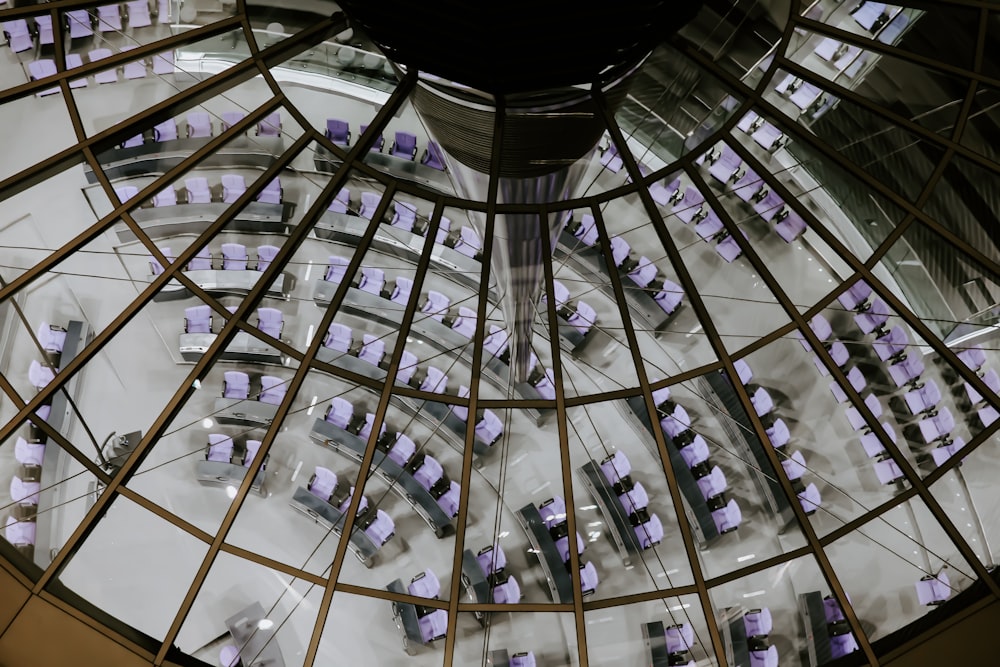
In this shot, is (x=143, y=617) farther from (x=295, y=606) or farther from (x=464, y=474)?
(x=464, y=474)

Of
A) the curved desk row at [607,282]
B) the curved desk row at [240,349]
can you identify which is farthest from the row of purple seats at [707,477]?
the curved desk row at [240,349]

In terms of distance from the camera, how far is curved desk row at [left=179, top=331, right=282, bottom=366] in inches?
971

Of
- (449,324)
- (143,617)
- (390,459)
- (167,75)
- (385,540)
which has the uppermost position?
(167,75)

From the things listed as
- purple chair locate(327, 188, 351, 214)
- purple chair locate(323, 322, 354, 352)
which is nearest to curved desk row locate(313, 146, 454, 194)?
purple chair locate(327, 188, 351, 214)

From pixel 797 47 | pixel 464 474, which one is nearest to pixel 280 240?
pixel 464 474

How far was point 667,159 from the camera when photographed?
2183 centimetres

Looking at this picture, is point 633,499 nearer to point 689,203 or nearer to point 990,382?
point 689,203

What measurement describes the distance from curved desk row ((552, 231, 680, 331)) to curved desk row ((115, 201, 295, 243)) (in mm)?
8749

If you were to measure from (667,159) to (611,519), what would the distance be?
10337mm

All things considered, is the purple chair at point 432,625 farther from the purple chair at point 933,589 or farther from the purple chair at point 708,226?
the purple chair at point 708,226

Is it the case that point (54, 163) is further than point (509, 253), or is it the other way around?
point (509, 253)

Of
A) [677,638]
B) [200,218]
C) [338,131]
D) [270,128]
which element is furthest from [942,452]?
[200,218]

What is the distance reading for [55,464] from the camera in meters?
23.3

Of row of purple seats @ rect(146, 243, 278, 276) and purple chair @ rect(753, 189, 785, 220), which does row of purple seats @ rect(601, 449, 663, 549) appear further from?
row of purple seats @ rect(146, 243, 278, 276)
